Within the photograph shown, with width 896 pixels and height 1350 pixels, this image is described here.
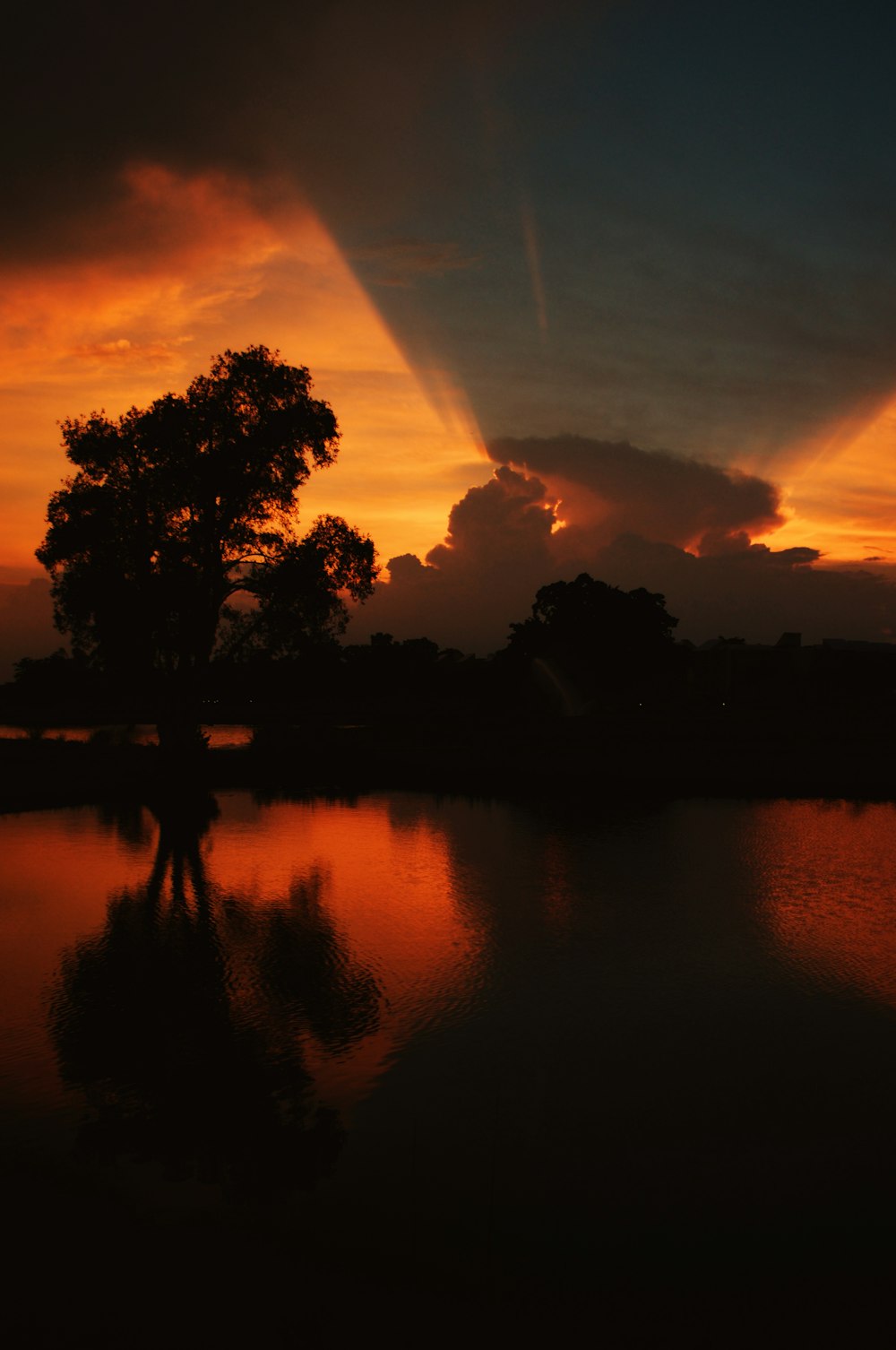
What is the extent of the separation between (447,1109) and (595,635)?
76893mm

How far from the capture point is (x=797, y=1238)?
6.88 meters

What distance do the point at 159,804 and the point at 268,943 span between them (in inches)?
692

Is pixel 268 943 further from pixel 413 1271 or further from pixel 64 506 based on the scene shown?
pixel 64 506

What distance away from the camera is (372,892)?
61.5 feet

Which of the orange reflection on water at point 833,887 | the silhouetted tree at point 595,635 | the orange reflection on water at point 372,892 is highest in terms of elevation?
the silhouetted tree at point 595,635

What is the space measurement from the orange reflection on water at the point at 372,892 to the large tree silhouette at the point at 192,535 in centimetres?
680

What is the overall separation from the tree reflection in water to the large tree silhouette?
17812 mm

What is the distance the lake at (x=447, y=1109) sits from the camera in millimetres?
6227

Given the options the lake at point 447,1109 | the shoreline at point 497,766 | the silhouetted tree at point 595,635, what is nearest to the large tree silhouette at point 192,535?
the shoreline at point 497,766

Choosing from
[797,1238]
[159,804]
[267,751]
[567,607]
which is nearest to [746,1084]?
[797,1238]

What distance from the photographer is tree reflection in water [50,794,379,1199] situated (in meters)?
8.06

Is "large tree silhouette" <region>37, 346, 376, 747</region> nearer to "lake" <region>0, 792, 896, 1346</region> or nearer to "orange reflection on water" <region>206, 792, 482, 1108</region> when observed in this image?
"orange reflection on water" <region>206, 792, 482, 1108</region>

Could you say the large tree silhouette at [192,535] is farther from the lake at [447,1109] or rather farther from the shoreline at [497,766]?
the lake at [447,1109]

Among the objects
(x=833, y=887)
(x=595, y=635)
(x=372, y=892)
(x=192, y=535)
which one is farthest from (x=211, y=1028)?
(x=595, y=635)
